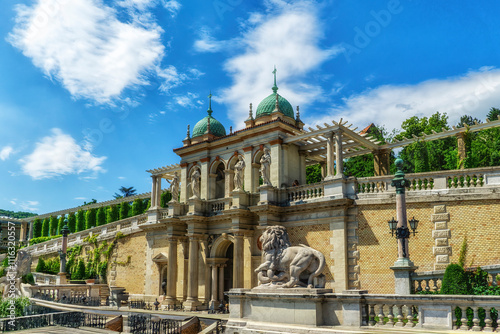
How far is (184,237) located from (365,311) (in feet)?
62.1

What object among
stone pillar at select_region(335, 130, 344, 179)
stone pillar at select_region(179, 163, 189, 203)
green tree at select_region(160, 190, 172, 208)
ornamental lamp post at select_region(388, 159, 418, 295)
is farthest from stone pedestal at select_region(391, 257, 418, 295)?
green tree at select_region(160, 190, 172, 208)

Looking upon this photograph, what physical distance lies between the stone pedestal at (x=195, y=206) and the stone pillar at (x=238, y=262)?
11.4ft

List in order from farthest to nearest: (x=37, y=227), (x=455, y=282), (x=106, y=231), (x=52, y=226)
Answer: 1. (x=37, y=227)
2. (x=52, y=226)
3. (x=106, y=231)
4. (x=455, y=282)

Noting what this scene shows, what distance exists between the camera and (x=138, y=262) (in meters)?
31.9

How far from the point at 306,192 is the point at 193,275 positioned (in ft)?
30.2

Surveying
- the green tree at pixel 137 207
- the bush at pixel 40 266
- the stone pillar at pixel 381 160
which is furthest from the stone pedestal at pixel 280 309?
the green tree at pixel 137 207

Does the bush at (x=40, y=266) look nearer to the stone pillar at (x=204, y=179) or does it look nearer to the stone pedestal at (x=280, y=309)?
the stone pillar at (x=204, y=179)

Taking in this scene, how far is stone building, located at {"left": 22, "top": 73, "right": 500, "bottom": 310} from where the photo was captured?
58.2 ft

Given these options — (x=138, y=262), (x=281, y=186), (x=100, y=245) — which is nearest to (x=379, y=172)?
(x=281, y=186)

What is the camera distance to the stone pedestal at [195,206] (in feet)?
88.1

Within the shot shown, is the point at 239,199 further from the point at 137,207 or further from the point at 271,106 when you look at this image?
the point at 137,207

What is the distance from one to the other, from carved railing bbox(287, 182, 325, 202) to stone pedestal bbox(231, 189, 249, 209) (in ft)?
8.73

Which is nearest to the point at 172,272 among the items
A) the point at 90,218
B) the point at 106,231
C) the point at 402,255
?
the point at 106,231

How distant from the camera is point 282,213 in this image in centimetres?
2347
